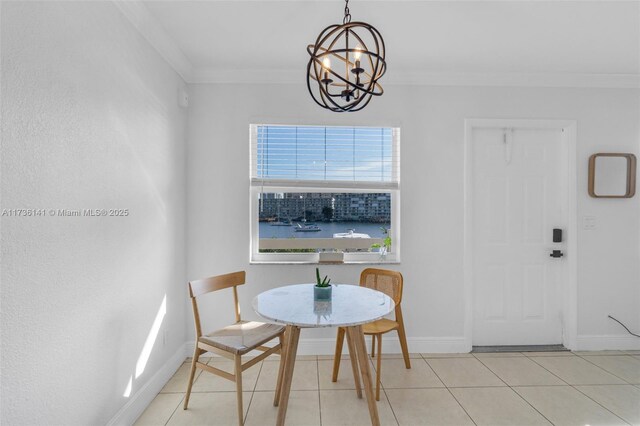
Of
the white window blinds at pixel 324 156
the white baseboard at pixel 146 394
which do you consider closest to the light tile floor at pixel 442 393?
the white baseboard at pixel 146 394

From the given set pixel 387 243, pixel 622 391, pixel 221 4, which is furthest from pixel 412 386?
pixel 221 4

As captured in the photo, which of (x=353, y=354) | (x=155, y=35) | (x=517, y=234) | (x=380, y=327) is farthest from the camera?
(x=517, y=234)

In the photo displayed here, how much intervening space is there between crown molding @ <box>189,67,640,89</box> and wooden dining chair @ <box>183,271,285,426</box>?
1798 mm

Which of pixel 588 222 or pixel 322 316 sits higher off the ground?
pixel 588 222

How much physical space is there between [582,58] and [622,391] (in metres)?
2.65

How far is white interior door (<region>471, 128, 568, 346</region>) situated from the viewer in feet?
9.78

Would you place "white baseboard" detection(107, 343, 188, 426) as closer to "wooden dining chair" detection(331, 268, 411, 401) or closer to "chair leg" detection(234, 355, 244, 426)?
"chair leg" detection(234, 355, 244, 426)

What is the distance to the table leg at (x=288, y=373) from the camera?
5.84 feet

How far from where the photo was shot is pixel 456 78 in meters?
2.90

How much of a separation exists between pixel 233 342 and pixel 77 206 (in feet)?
3.75

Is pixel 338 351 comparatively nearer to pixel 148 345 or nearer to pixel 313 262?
pixel 313 262

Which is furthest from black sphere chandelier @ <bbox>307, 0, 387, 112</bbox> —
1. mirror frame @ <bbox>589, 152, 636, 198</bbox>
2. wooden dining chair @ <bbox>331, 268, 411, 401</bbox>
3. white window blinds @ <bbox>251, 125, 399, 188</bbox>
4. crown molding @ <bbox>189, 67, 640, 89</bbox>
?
mirror frame @ <bbox>589, 152, 636, 198</bbox>

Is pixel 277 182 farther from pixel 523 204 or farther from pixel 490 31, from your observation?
pixel 523 204

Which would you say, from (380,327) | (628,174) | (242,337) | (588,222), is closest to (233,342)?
(242,337)
